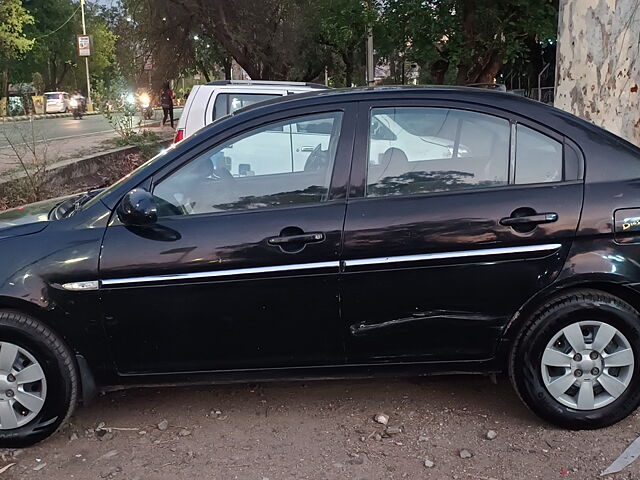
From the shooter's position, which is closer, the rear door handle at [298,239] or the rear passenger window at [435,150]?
the rear door handle at [298,239]

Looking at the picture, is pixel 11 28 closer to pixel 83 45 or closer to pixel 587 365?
pixel 83 45

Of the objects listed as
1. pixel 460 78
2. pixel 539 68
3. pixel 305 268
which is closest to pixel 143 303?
pixel 305 268

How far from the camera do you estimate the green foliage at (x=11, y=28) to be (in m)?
41.6

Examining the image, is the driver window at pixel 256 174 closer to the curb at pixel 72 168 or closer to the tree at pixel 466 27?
the curb at pixel 72 168

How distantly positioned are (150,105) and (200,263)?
24688 millimetres

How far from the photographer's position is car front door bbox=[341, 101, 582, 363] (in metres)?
3.06

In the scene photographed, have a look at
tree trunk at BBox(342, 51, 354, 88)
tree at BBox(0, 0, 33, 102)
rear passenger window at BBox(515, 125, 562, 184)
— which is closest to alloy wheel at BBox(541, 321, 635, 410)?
rear passenger window at BBox(515, 125, 562, 184)

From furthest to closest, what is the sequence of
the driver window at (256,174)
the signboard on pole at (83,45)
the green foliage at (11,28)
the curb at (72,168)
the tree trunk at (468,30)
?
the signboard on pole at (83,45) → the green foliage at (11,28) → the tree trunk at (468,30) → the curb at (72,168) → the driver window at (256,174)

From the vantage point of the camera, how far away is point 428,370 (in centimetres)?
326

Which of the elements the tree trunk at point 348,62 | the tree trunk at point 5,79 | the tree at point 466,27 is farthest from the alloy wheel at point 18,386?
the tree trunk at point 5,79

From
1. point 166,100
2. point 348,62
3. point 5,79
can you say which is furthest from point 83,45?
point 166,100

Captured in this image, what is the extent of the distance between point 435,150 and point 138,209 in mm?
1527

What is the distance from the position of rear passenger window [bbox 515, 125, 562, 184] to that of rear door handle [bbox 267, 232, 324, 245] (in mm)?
1065

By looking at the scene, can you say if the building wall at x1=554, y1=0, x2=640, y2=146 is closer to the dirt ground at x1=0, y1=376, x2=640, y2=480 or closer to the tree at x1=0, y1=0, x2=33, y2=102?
the dirt ground at x1=0, y1=376, x2=640, y2=480
